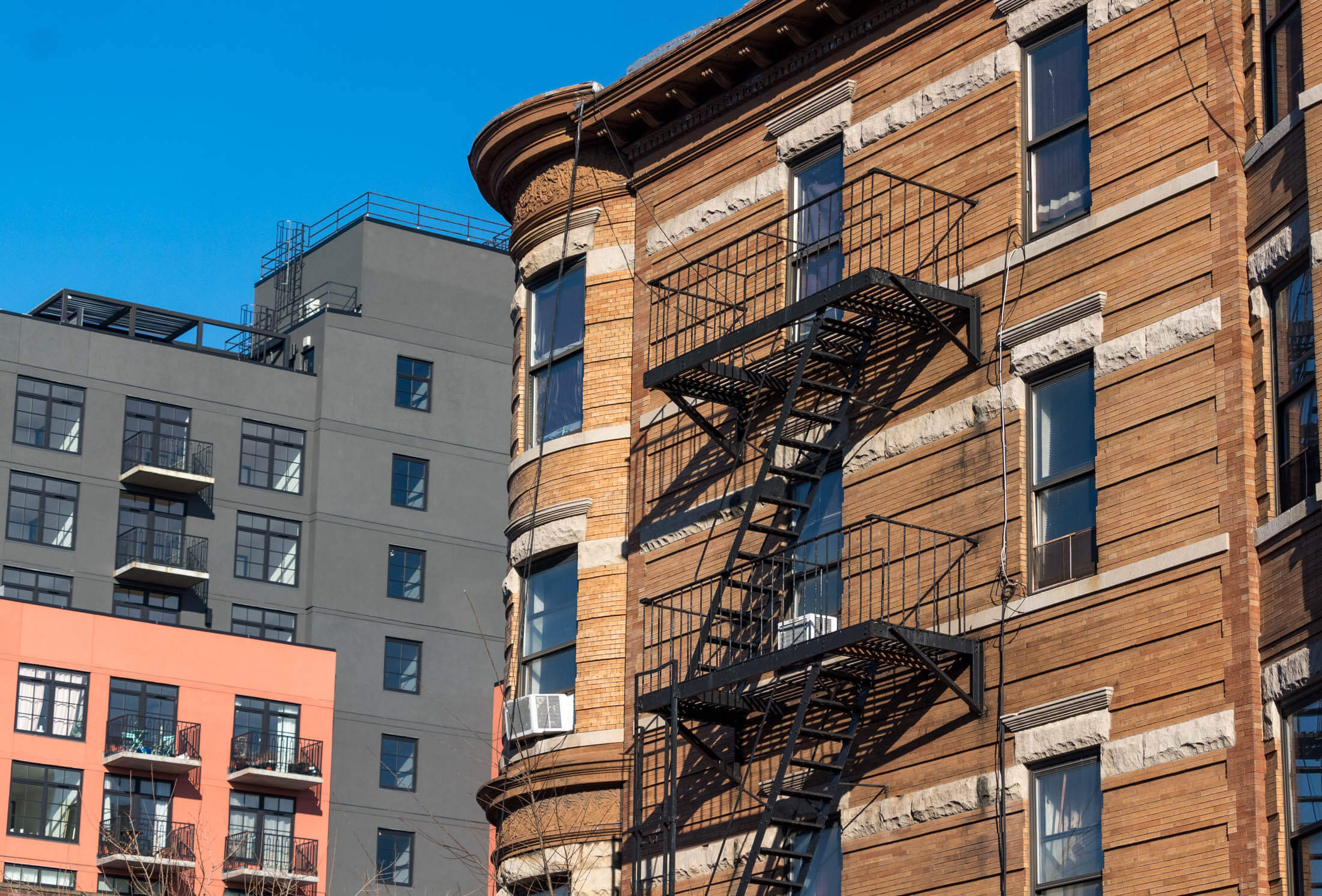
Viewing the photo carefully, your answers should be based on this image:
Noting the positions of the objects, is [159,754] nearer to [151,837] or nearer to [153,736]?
[153,736]

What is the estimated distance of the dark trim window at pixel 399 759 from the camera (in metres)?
78.1

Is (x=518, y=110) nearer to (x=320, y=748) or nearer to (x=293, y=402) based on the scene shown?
(x=320, y=748)

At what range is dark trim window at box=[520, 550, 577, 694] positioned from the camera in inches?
1049

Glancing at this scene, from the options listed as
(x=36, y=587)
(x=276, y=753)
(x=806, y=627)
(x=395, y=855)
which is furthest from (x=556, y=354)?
(x=36, y=587)

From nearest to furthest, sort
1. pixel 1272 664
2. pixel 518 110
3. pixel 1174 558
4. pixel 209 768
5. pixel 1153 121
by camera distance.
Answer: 1. pixel 1272 664
2. pixel 1174 558
3. pixel 1153 121
4. pixel 518 110
5. pixel 209 768

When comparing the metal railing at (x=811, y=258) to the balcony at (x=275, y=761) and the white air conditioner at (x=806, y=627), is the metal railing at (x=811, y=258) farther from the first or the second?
the balcony at (x=275, y=761)

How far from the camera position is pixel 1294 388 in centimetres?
1841

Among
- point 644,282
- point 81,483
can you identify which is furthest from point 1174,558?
point 81,483

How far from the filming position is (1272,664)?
1775 cm

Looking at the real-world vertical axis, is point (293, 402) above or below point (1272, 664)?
above

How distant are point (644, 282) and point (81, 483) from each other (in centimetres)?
5742

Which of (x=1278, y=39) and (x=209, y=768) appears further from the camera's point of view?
(x=209, y=768)

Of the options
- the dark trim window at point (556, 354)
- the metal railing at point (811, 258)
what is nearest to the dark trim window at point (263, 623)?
the dark trim window at point (556, 354)

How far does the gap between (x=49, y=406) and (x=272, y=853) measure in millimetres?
19015
